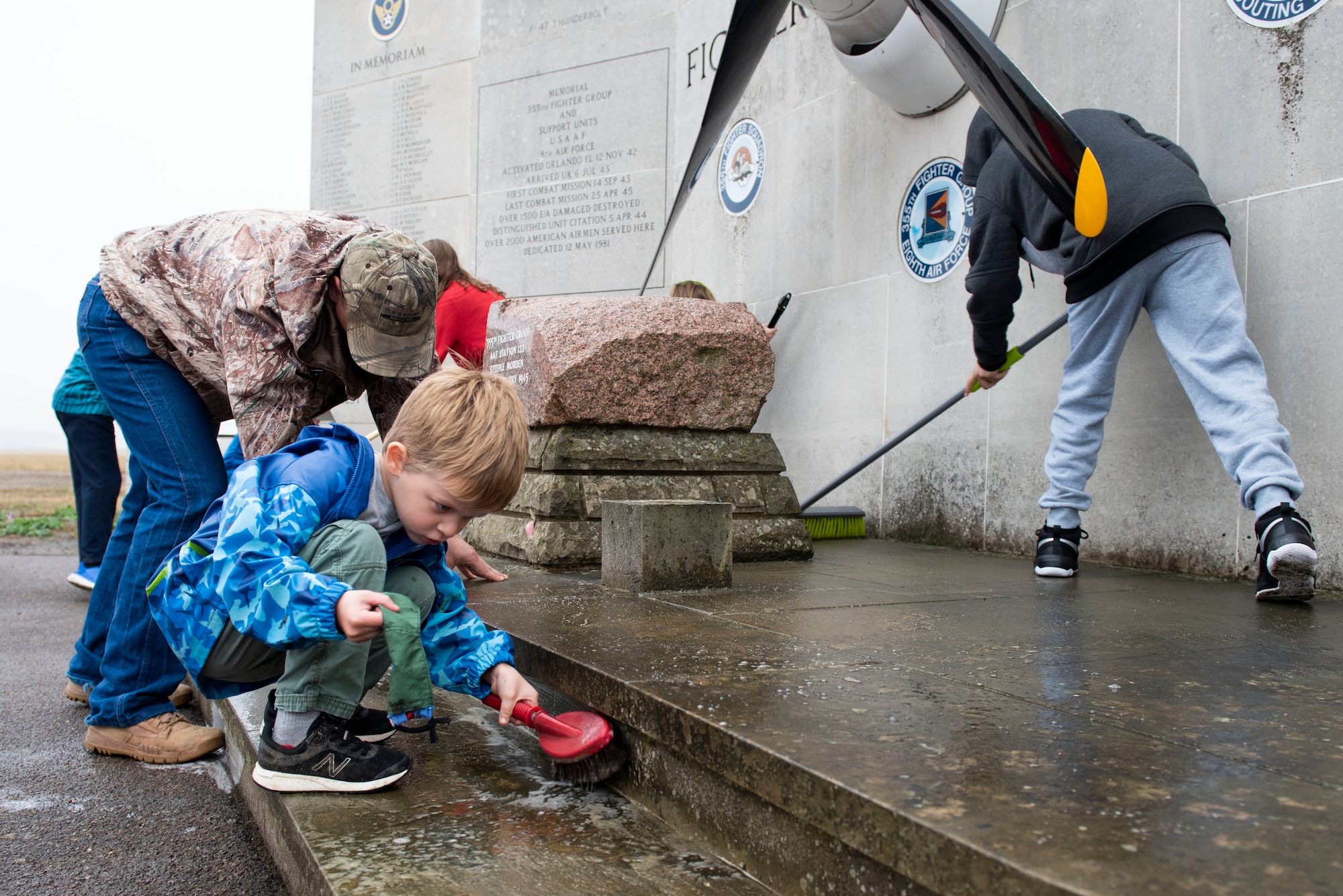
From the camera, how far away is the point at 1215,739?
1.32 metres

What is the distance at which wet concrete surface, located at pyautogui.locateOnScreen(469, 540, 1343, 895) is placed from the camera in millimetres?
963

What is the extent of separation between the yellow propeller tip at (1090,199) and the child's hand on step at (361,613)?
2113 millimetres

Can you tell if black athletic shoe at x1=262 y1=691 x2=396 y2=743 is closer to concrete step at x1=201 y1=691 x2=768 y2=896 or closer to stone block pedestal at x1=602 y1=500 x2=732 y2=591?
concrete step at x1=201 y1=691 x2=768 y2=896

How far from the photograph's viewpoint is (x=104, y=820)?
183 cm

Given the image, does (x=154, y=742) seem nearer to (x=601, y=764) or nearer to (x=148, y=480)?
(x=148, y=480)

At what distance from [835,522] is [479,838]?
338cm

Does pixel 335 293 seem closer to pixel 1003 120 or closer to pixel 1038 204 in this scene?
pixel 1003 120

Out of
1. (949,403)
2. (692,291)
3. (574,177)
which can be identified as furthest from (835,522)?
(574,177)

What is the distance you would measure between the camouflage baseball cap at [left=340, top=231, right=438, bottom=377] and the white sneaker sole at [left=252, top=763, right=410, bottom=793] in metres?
0.81

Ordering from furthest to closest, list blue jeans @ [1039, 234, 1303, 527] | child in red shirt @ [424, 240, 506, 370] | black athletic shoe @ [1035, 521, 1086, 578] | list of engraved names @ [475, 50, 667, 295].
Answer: list of engraved names @ [475, 50, 667, 295]
child in red shirt @ [424, 240, 506, 370]
black athletic shoe @ [1035, 521, 1086, 578]
blue jeans @ [1039, 234, 1303, 527]

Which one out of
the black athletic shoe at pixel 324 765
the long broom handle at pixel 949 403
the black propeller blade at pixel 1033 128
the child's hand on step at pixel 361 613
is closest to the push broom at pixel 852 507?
the long broom handle at pixel 949 403

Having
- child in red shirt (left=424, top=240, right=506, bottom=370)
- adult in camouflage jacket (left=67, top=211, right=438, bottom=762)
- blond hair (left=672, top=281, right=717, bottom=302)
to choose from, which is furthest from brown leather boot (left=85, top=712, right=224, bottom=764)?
blond hair (left=672, top=281, right=717, bottom=302)

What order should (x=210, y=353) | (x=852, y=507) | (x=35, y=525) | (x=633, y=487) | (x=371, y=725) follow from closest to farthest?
(x=371, y=725) < (x=210, y=353) < (x=633, y=487) < (x=852, y=507) < (x=35, y=525)

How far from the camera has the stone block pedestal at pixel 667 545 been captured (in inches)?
108
